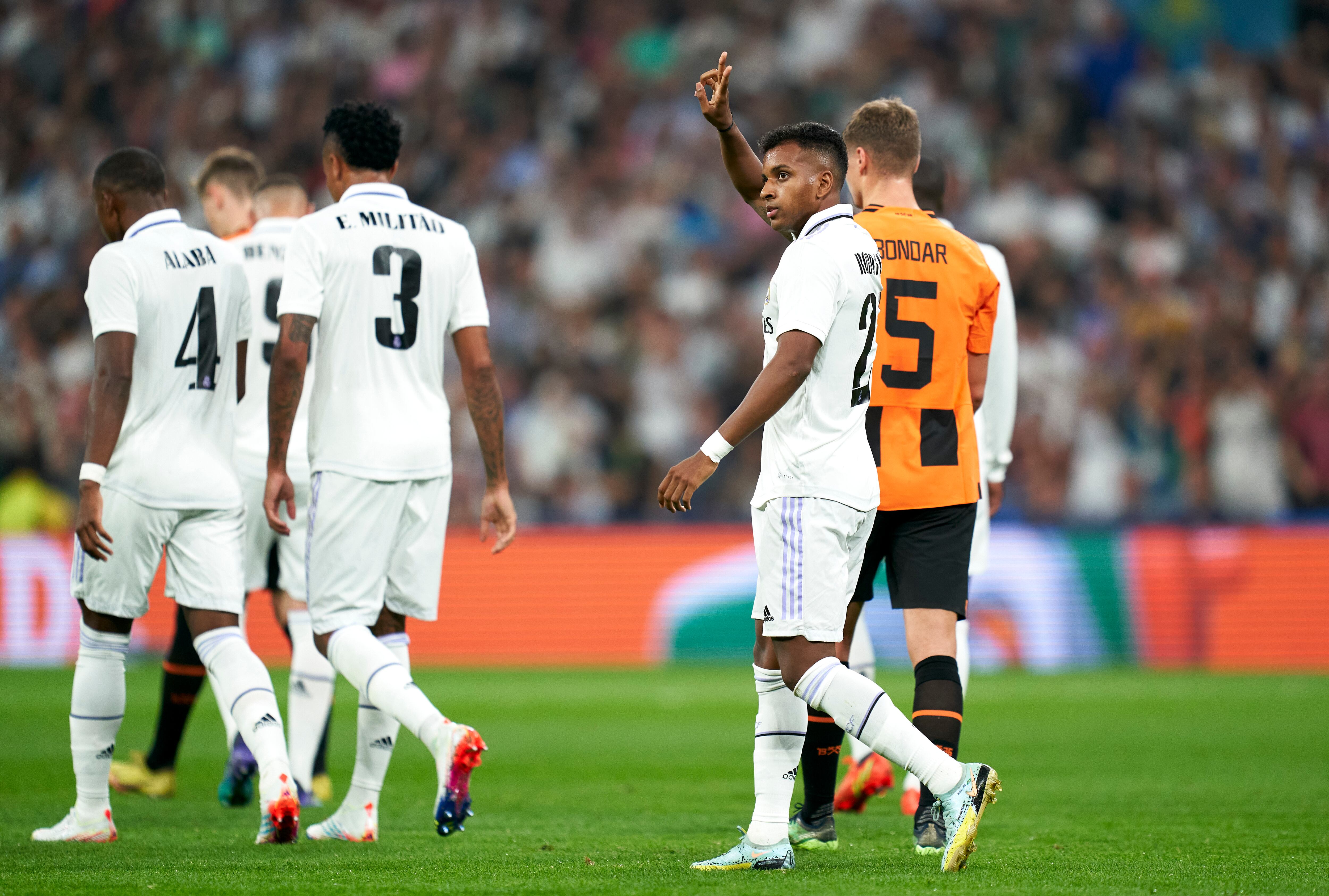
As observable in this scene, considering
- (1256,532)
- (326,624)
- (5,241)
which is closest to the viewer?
(326,624)

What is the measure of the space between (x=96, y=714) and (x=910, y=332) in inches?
134

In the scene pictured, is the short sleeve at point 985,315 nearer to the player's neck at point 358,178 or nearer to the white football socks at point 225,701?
the player's neck at point 358,178

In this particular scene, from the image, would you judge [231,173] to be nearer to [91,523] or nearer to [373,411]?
[373,411]

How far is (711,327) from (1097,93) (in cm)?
556

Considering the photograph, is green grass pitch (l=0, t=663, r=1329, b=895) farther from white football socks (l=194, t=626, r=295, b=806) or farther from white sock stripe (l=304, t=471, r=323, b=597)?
white sock stripe (l=304, t=471, r=323, b=597)

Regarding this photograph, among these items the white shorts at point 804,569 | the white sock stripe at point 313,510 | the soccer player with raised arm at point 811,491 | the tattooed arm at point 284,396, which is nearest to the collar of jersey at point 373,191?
the tattooed arm at point 284,396

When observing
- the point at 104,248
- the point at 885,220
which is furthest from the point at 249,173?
the point at 885,220

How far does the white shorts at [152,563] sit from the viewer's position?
5.62 m

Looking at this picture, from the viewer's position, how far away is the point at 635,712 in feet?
35.9

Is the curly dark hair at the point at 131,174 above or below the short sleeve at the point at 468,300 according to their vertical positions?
above

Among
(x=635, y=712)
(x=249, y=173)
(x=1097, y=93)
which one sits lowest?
(x=635, y=712)

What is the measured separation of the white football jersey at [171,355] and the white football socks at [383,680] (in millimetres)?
809

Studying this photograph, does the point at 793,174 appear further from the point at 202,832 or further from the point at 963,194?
the point at 963,194

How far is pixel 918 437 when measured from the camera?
5.40 m
